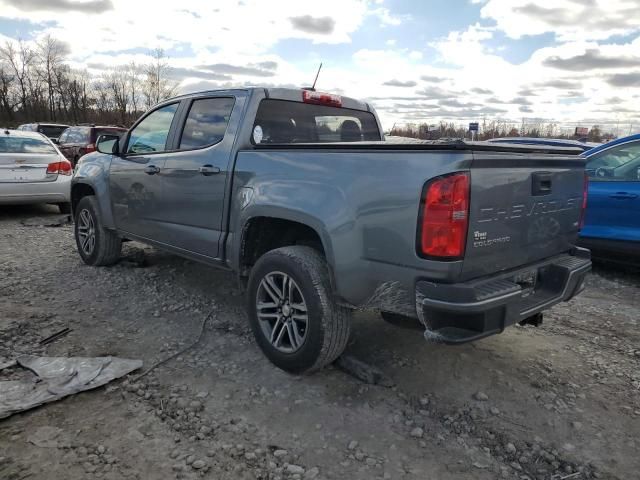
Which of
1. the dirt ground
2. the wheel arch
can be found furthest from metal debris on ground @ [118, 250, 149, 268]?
the wheel arch

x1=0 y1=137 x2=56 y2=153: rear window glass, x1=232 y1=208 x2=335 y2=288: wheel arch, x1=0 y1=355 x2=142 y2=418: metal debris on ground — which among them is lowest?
x1=0 y1=355 x2=142 y2=418: metal debris on ground

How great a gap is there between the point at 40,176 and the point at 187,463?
749 centimetres

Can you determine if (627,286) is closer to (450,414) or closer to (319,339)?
(450,414)

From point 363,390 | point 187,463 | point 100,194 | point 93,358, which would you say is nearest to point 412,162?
point 363,390

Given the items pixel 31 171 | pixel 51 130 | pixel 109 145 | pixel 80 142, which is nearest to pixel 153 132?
pixel 109 145

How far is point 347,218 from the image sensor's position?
274 centimetres

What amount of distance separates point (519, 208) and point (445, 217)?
57 centimetres

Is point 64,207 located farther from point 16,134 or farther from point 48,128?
point 48,128

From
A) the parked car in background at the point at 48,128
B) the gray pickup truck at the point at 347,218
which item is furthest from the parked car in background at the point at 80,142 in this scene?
the gray pickup truck at the point at 347,218

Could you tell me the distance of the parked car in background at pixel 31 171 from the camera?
8.04 metres

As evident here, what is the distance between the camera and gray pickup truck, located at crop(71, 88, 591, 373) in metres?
2.46

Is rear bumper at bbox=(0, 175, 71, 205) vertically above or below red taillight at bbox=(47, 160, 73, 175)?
below

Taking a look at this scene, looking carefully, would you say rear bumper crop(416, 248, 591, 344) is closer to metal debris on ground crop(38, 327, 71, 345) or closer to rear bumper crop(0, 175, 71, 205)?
metal debris on ground crop(38, 327, 71, 345)

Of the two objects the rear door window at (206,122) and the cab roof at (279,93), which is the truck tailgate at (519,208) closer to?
the cab roof at (279,93)
